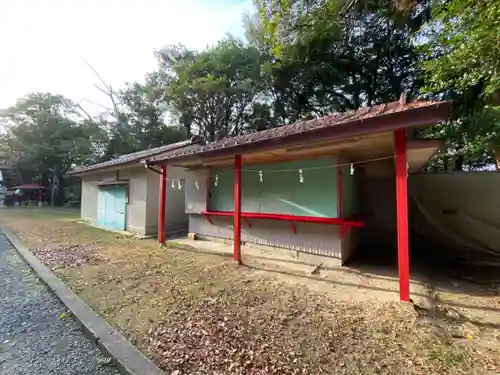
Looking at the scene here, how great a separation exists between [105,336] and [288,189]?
13.8ft

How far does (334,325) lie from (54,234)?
9363 millimetres

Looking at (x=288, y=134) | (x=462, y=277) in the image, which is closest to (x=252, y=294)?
(x=288, y=134)

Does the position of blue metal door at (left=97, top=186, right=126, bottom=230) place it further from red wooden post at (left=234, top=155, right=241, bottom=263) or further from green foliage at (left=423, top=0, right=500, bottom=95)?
green foliage at (left=423, top=0, right=500, bottom=95)

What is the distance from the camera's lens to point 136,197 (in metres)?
9.02

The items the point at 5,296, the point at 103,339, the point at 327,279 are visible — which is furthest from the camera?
the point at 327,279

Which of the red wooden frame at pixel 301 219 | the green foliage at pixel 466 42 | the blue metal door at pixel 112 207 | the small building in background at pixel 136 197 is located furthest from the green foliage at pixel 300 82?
the blue metal door at pixel 112 207

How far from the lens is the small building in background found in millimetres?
8656

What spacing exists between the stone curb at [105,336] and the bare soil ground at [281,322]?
99 millimetres

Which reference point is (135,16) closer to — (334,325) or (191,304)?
(191,304)

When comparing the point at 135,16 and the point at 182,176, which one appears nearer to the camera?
the point at 135,16

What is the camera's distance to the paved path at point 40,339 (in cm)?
210

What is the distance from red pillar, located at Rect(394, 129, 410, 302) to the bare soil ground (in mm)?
302

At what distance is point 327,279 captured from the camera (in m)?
4.31

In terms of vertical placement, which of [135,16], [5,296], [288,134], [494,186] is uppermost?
[135,16]
